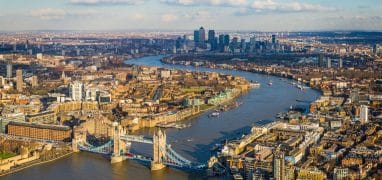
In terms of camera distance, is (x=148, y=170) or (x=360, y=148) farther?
(x=360, y=148)

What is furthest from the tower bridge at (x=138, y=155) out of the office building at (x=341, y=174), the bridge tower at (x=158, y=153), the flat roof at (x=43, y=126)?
the office building at (x=341, y=174)

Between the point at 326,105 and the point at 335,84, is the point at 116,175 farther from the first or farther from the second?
the point at 335,84

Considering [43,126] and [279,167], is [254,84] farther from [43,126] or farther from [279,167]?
[279,167]

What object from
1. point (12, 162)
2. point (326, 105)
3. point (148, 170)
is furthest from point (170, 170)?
point (326, 105)

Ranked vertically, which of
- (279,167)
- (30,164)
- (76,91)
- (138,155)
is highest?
(76,91)

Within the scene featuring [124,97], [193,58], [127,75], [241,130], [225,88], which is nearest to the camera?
[241,130]

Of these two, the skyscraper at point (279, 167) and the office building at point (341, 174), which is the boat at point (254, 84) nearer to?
the office building at point (341, 174)

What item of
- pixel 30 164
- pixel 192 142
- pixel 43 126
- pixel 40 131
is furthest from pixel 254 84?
pixel 30 164
